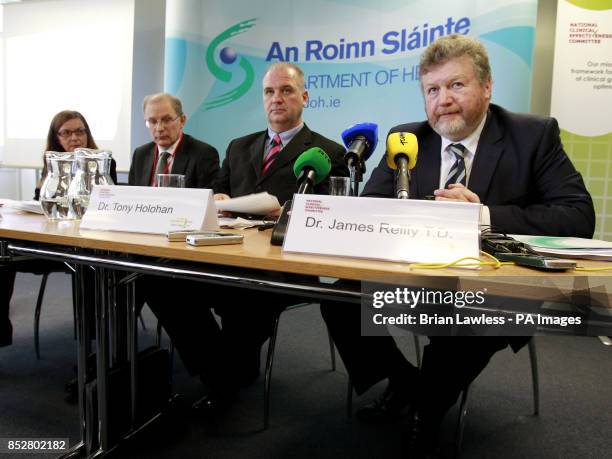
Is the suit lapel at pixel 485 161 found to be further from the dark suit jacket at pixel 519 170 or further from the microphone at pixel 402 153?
the microphone at pixel 402 153

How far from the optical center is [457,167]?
64.7 inches

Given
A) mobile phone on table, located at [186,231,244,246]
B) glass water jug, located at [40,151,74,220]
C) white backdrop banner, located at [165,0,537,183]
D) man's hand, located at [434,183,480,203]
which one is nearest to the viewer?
mobile phone on table, located at [186,231,244,246]

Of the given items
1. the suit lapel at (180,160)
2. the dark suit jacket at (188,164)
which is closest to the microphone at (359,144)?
the dark suit jacket at (188,164)

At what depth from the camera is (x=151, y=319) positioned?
311 cm

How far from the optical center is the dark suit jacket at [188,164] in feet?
8.70

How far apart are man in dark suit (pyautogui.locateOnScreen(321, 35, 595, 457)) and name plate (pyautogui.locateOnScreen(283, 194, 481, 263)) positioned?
1.52 feet

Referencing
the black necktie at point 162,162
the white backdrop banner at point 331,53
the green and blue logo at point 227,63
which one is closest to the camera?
the black necktie at point 162,162

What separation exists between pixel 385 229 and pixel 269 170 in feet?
4.64

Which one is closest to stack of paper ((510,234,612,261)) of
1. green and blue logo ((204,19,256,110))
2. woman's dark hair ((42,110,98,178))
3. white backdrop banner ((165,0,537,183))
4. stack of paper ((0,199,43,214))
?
stack of paper ((0,199,43,214))

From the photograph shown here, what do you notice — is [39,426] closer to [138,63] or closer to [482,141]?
[482,141]

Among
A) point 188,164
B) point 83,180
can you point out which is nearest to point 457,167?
point 83,180

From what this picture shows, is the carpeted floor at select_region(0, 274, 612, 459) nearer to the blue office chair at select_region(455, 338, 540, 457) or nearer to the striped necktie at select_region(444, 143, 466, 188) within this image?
the blue office chair at select_region(455, 338, 540, 457)

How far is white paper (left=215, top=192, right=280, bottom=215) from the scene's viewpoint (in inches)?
53.1

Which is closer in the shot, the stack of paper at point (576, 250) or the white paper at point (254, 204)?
the stack of paper at point (576, 250)
